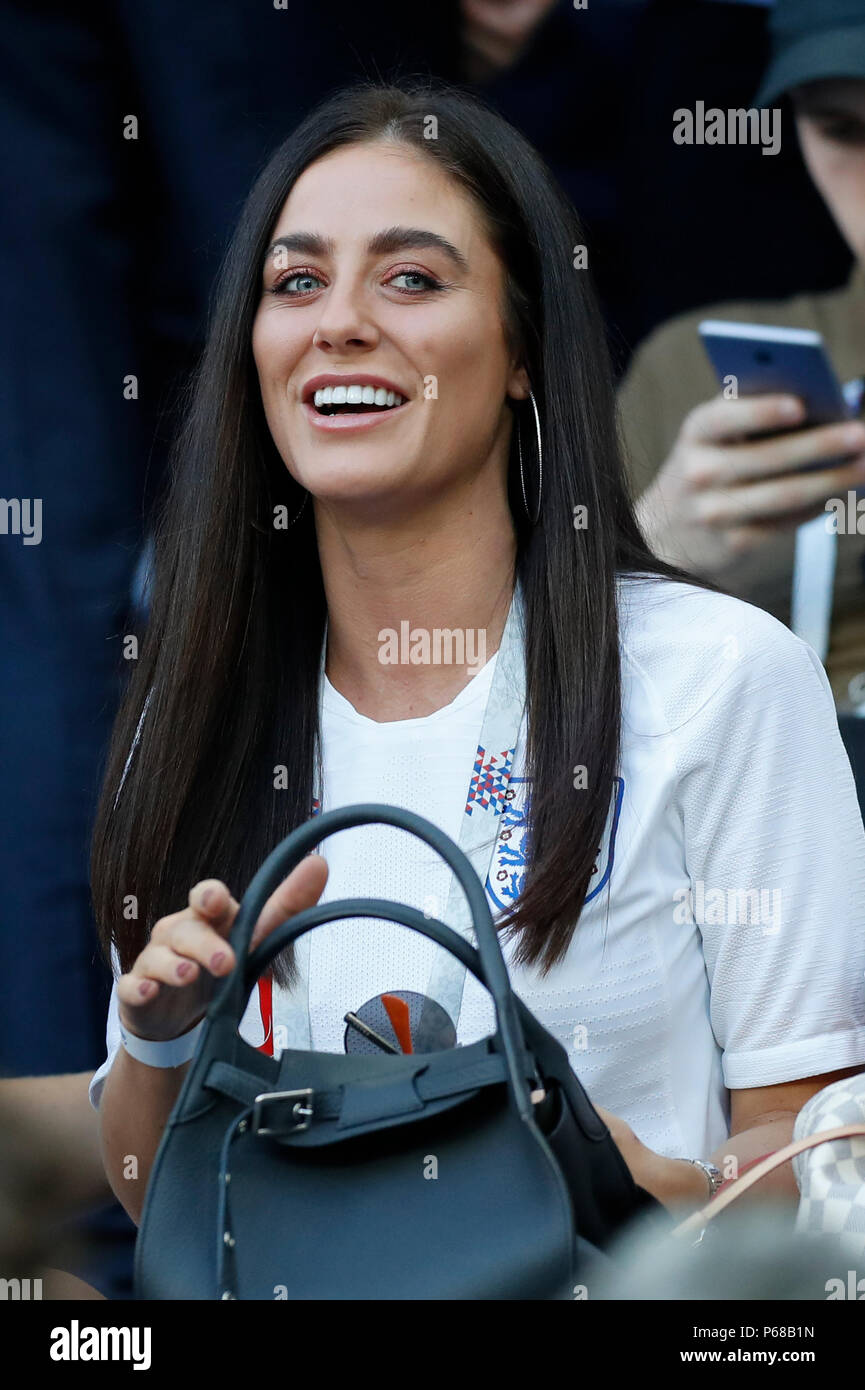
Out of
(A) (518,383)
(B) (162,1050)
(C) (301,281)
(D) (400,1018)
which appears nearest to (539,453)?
(A) (518,383)

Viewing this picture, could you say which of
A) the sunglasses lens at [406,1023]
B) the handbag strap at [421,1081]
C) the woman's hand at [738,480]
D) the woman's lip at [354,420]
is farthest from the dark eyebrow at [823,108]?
the handbag strap at [421,1081]

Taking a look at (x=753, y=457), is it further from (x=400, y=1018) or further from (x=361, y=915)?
(x=361, y=915)

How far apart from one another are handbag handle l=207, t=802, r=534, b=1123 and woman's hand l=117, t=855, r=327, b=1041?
0.07ft

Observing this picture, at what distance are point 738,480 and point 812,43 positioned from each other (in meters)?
0.63

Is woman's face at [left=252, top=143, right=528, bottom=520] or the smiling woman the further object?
woman's face at [left=252, top=143, right=528, bottom=520]

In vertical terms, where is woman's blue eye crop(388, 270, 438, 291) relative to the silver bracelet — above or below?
above

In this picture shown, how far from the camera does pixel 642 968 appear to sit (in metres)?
1.65

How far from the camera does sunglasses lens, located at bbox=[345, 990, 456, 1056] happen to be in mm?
1551

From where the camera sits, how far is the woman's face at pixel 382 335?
1736 millimetres

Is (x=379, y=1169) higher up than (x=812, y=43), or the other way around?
(x=812, y=43)

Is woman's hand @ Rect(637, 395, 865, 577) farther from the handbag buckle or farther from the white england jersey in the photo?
the handbag buckle

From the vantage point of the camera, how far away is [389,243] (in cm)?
178

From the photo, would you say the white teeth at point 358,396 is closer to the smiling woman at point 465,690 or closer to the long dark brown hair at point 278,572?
the smiling woman at point 465,690

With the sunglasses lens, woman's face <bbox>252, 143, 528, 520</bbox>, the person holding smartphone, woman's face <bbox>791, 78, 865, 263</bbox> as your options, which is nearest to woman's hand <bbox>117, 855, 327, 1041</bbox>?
the sunglasses lens
